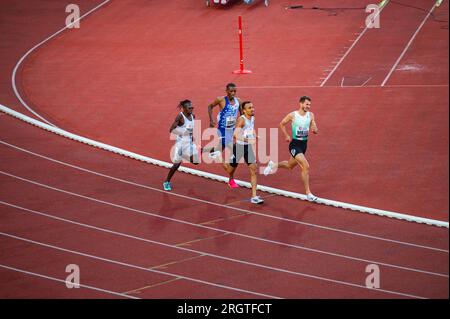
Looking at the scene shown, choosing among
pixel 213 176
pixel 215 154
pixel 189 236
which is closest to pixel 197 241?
pixel 189 236

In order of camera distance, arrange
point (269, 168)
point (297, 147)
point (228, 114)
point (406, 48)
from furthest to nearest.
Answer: point (406, 48) < point (269, 168) < point (228, 114) < point (297, 147)

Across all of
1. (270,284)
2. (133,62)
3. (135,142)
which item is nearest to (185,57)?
(133,62)

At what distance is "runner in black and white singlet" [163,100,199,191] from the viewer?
14.2 m

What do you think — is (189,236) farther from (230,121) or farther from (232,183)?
(230,121)

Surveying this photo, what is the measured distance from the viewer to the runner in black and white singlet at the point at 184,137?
14.2m

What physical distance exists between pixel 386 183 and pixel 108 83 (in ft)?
31.5

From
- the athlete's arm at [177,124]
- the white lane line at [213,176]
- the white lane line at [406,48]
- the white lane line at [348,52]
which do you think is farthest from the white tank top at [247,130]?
the white lane line at [406,48]

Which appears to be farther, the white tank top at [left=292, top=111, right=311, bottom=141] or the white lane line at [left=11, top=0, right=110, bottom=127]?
the white lane line at [left=11, top=0, right=110, bottom=127]

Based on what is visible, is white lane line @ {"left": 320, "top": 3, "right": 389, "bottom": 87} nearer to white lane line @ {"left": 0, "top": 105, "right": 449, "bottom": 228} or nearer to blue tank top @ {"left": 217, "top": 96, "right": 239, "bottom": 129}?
white lane line @ {"left": 0, "top": 105, "right": 449, "bottom": 228}

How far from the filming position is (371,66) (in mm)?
21250

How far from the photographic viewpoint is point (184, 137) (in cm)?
1439

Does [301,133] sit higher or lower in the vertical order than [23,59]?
lower

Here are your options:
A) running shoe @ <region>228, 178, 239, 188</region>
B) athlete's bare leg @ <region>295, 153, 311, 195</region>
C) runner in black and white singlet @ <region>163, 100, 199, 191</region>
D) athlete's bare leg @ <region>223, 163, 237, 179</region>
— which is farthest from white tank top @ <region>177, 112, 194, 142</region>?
athlete's bare leg @ <region>295, 153, 311, 195</region>
